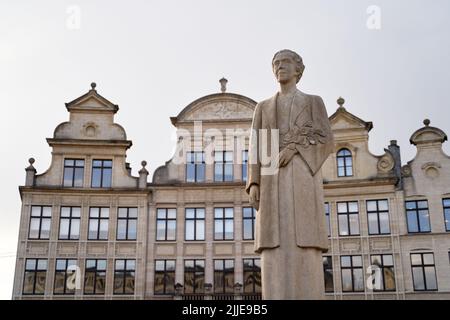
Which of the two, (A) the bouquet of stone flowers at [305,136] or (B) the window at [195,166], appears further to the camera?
(B) the window at [195,166]

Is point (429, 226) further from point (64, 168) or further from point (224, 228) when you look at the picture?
point (64, 168)

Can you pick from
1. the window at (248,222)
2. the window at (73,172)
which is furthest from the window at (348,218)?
the window at (73,172)

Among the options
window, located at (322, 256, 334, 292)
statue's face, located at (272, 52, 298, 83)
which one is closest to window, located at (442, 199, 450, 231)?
window, located at (322, 256, 334, 292)

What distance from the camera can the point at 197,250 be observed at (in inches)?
1227

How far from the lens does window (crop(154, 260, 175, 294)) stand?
1201 inches

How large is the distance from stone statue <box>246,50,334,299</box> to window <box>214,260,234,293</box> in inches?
947

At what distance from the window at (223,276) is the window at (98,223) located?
615 cm

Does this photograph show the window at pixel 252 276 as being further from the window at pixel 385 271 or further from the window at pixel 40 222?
the window at pixel 40 222

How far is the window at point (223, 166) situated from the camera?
107ft

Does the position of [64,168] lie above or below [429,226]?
above

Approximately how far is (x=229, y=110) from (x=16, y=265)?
46.3 feet
